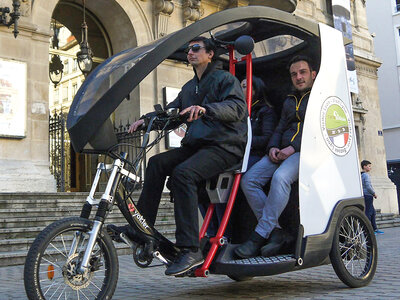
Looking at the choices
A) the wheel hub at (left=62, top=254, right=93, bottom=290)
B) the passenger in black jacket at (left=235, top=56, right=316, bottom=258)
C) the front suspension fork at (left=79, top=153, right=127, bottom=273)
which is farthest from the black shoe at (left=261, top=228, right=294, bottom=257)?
the wheel hub at (left=62, top=254, right=93, bottom=290)

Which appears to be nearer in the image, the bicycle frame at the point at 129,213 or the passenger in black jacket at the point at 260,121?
the bicycle frame at the point at 129,213

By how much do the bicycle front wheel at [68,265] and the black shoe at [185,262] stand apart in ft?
1.45

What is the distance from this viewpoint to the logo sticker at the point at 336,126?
15.5 feet

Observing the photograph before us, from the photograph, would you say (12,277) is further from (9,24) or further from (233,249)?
(9,24)

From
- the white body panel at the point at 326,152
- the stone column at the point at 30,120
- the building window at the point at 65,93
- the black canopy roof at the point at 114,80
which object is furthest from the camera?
the building window at the point at 65,93

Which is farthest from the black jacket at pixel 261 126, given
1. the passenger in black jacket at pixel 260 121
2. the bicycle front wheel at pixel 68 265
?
the bicycle front wheel at pixel 68 265

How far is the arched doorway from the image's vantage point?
1387cm

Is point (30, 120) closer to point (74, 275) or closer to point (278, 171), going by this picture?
point (278, 171)

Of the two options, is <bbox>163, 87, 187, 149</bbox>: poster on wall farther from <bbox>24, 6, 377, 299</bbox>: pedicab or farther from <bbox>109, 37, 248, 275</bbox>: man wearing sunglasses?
<bbox>109, 37, 248, 275</bbox>: man wearing sunglasses

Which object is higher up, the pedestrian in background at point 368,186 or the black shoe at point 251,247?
the pedestrian in background at point 368,186

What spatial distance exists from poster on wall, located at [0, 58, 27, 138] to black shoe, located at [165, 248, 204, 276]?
8.14m

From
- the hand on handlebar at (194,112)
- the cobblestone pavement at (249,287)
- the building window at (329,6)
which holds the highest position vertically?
the building window at (329,6)

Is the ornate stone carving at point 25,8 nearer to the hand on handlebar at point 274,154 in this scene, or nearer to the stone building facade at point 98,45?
the stone building facade at point 98,45

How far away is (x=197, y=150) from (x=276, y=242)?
1.02 meters
